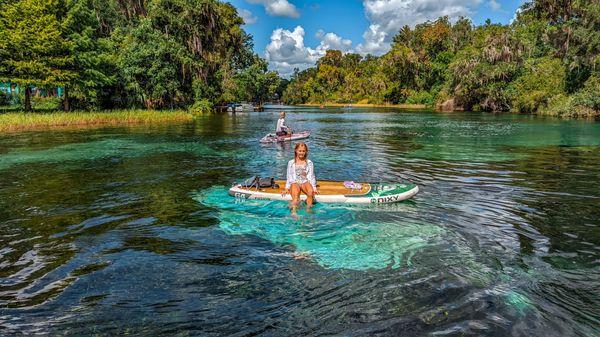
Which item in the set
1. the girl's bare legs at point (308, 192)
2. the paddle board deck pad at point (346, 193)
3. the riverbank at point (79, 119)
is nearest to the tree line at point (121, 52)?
the riverbank at point (79, 119)

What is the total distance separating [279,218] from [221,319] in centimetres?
418

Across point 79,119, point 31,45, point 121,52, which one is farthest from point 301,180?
point 121,52

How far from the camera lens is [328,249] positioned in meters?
7.42

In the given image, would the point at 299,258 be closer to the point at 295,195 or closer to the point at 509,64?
the point at 295,195

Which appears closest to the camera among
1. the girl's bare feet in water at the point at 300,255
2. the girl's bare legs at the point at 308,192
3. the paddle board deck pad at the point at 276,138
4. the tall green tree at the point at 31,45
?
the girl's bare feet in water at the point at 300,255

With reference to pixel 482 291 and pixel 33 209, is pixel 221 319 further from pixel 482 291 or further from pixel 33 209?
pixel 33 209

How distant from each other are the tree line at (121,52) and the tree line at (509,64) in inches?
1364

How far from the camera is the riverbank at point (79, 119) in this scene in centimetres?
3125

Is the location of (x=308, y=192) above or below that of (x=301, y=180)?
below

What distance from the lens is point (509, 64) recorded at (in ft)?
184

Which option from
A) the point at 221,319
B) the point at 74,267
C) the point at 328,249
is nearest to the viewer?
the point at 221,319

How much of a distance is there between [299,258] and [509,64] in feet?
190

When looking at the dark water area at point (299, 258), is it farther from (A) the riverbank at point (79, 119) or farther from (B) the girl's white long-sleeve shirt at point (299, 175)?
(A) the riverbank at point (79, 119)

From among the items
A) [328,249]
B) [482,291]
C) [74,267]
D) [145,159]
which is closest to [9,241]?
[74,267]
